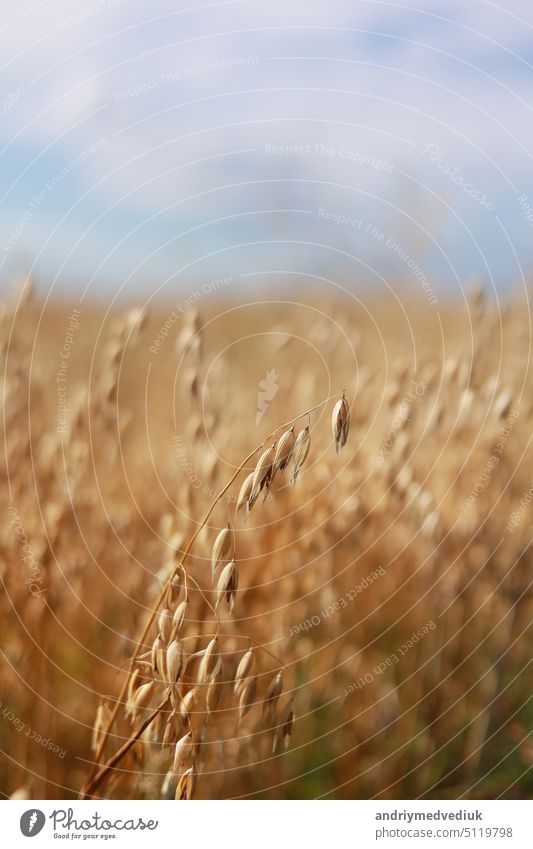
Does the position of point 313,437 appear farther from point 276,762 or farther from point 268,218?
point 276,762

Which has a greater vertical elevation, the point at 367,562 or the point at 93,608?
the point at 367,562

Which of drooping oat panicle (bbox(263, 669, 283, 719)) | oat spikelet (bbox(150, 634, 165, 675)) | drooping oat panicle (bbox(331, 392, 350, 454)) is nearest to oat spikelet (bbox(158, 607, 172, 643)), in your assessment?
oat spikelet (bbox(150, 634, 165, 675))

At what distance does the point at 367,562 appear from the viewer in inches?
54.1

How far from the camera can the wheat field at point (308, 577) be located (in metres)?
1.06

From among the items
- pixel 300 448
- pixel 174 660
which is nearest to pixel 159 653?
pixel 174 660
